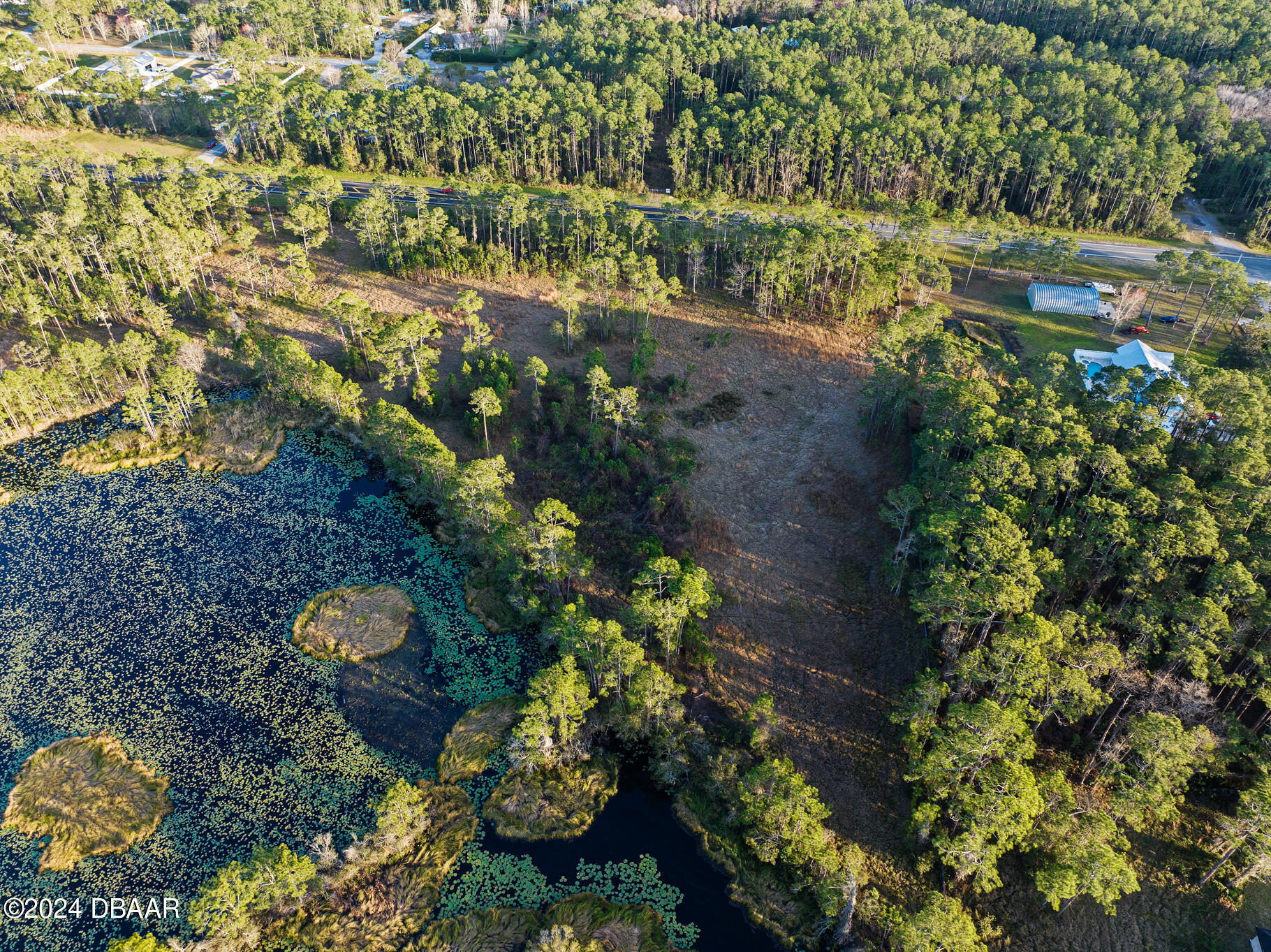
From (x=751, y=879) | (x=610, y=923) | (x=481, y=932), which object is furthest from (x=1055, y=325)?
(x=481, y=932)

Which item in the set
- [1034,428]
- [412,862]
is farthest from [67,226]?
[1034,428]

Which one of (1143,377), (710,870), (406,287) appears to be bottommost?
(710,870)

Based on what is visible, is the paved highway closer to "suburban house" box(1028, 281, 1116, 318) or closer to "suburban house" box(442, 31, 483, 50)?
"suburban house" box(1028, 281, 1116, 318)

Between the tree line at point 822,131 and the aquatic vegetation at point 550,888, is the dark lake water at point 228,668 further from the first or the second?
the tree line at point 822,131

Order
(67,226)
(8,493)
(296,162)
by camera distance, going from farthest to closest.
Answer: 1. (296,162)
2. (67,226)
3. (8,493)

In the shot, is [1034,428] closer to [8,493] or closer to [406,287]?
[406,287]

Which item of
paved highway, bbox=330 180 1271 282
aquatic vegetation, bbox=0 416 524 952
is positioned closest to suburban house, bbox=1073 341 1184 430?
paved highway, bbox=330 180 1271 282
